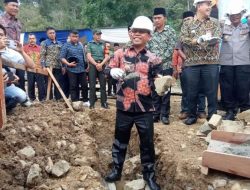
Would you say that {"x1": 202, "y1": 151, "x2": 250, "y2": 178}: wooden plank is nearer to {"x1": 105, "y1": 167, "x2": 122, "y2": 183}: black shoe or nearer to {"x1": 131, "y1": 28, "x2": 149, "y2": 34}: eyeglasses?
{"x1": 105, "y1": 167, "x2": 122, "y2": 183}: black shoe

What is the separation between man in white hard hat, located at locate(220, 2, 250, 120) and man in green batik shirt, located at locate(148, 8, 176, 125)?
3.22 feet

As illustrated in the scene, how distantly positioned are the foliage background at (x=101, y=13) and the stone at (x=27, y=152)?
2084 cm

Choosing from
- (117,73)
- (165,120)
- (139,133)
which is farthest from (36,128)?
(165,120)

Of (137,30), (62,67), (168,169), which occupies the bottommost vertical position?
(168,169)

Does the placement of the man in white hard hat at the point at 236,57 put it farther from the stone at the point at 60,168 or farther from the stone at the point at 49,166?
the stone at the point at 49,166

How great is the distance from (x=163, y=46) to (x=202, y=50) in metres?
0.93

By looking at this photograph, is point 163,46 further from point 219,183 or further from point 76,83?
point 219,183

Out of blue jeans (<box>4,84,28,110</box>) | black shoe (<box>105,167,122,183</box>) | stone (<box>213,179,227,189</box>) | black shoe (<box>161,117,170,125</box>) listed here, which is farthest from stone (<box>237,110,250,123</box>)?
blue jeans (<box>4,84,28,110</box>)

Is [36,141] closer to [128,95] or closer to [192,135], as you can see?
[128,95]

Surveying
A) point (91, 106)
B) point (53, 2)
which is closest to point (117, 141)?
point (91, 106)

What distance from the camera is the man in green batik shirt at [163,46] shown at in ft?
22.5

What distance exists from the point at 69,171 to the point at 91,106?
378cm

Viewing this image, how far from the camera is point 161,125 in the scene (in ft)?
22.3

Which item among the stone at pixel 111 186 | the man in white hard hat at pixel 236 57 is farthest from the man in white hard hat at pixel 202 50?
the stone at pixel 111 186
